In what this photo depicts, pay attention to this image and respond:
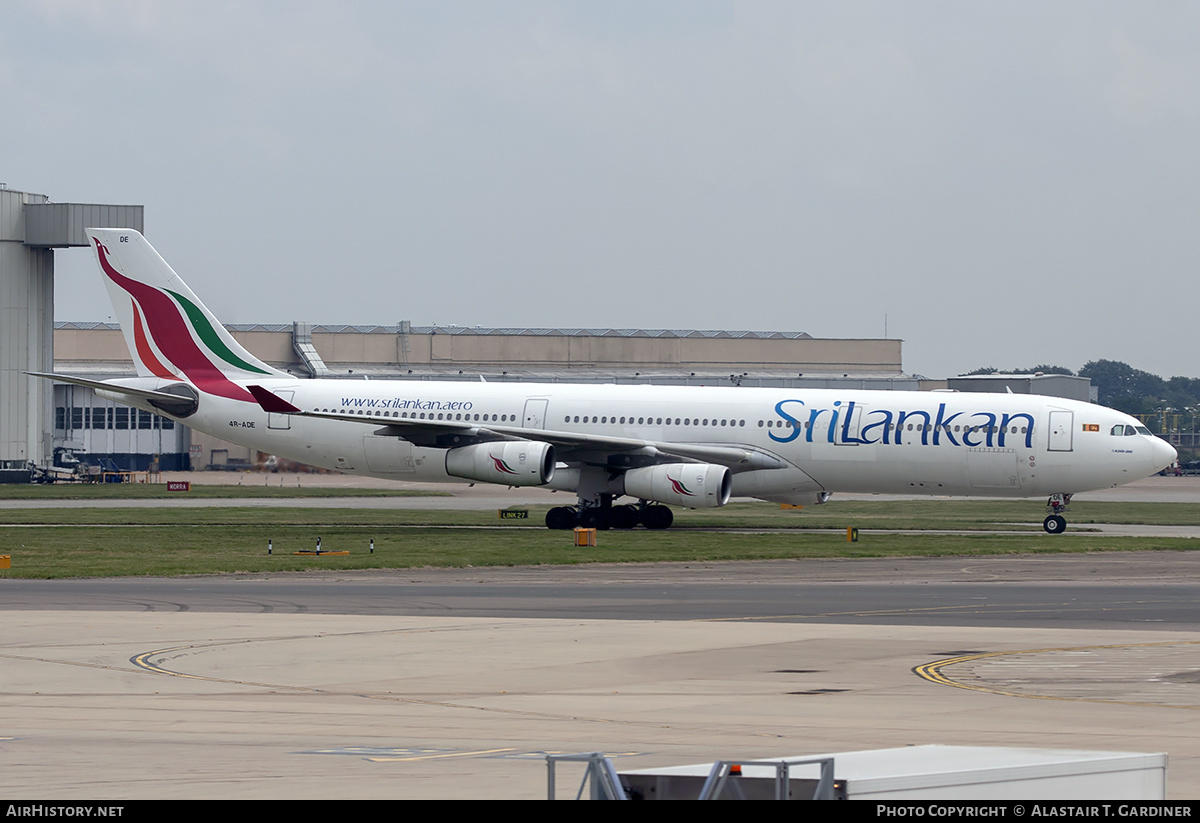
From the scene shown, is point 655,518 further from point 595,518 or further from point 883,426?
point 883,426

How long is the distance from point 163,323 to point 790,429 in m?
21.3

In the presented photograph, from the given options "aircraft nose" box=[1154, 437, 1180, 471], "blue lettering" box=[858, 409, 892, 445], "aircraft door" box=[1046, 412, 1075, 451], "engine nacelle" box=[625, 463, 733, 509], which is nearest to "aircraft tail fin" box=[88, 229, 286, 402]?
"engine nacelle" box=[625, 463, 733, 509]

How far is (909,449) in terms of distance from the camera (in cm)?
4647

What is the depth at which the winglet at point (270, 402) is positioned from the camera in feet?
158

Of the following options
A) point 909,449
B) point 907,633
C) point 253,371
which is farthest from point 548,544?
point 907,633

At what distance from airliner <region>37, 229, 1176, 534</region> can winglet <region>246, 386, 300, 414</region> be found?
8 centimetres

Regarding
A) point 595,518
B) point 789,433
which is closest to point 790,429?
point 789,433

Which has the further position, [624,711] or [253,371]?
[253,371]

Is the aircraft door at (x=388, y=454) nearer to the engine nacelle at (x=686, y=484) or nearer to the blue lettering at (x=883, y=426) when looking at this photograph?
the engine nacelle at (x=686, y=484)

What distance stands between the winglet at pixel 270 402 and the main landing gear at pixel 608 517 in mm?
8888

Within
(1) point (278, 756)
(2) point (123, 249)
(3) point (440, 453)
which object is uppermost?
(2) point (123, 249)

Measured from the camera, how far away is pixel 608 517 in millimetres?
49188
